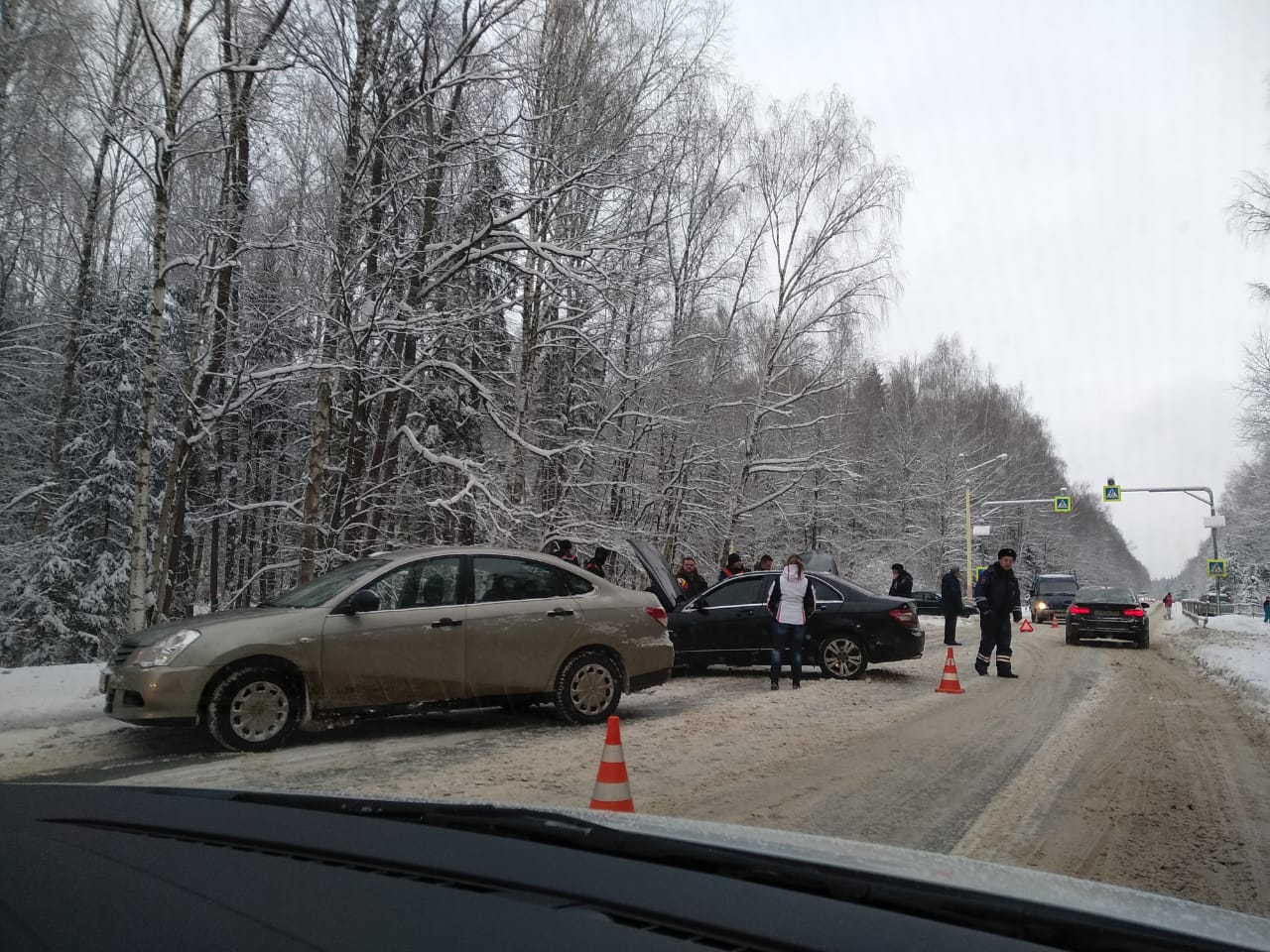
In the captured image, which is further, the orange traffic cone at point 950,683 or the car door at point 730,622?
the car door at point 730,622

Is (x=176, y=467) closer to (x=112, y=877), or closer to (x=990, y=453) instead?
(x=112, y=877)

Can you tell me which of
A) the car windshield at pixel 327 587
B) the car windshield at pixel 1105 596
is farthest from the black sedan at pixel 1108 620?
the car windshield at pixel 327 587

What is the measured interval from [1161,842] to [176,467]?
14.2 metres

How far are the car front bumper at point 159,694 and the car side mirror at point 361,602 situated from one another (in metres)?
1.20

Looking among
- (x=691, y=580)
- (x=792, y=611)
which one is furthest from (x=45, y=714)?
(x=691, y=580)

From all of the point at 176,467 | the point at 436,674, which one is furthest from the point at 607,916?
the point at 176,467

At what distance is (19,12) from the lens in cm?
1495

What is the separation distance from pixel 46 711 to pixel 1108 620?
23.0m

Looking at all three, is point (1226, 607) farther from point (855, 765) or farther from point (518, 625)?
point (518, 625)

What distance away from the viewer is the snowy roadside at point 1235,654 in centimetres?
1253

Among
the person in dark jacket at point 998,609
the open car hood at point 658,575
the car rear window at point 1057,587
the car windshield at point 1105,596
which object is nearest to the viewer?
the open car hood at point 658,575

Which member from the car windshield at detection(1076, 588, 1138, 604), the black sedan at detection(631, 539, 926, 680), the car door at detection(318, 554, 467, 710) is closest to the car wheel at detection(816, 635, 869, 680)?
the black sedan at detection(631, 539, 926, 680)

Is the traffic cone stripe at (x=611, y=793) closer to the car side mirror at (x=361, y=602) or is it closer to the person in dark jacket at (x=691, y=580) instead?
the car side mirror at (x=361, y=602)

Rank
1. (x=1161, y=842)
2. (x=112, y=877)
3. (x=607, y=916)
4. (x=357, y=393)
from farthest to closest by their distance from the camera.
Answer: (x=357, y=393)
(x=1161, y=842)
(x=112, y=877)
(x=607, y=916)
